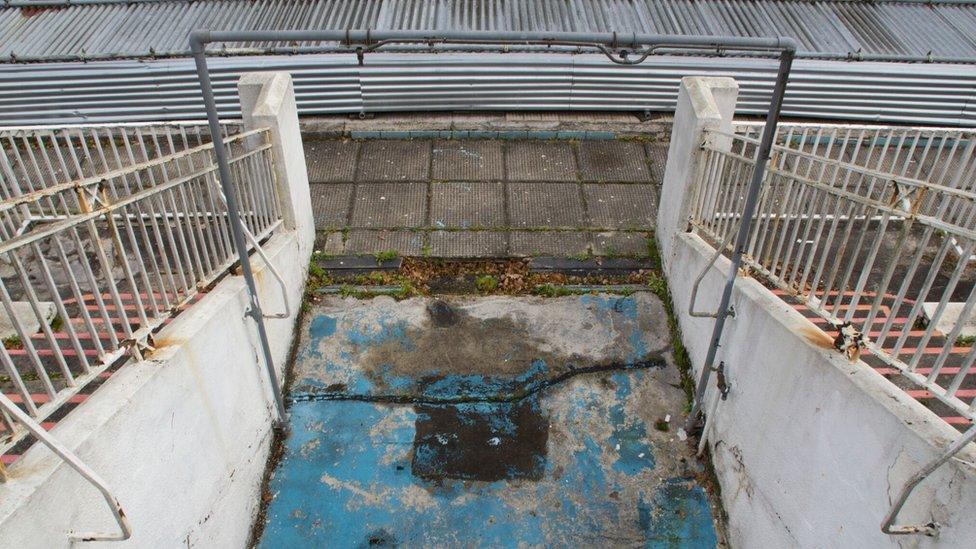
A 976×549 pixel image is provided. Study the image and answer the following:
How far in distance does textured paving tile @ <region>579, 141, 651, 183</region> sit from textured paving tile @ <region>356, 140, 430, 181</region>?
1949mm

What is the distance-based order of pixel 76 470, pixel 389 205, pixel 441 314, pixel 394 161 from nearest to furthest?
pixel 76 470, pixel 441 314, pixel 389 205, pixel 394 161

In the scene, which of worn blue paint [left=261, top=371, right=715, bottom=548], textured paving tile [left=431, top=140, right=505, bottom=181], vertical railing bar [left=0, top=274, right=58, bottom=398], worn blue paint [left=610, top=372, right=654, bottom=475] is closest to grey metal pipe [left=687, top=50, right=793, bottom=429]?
worn blue paint [left=610, top=372, right=654, bottom=475]

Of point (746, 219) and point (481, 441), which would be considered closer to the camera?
point (746, 219)

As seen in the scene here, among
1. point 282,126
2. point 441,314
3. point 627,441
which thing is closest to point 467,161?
point 441,314

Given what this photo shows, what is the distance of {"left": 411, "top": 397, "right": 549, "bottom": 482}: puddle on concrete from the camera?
4598mm

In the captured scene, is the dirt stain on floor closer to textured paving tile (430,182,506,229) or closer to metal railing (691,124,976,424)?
textured paving tile (430,182,506,229)

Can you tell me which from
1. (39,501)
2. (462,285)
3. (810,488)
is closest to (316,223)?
(462,285)

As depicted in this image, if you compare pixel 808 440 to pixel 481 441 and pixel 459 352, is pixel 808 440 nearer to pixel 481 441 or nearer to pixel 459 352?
pixel 481 441

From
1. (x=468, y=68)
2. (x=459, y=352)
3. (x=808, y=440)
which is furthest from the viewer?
(x=468, y=68)

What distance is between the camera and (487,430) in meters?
4.82

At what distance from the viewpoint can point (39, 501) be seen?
8.20ft

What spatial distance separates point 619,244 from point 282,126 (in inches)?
136

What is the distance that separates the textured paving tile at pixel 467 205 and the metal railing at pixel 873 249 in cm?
226

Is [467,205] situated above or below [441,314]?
above
